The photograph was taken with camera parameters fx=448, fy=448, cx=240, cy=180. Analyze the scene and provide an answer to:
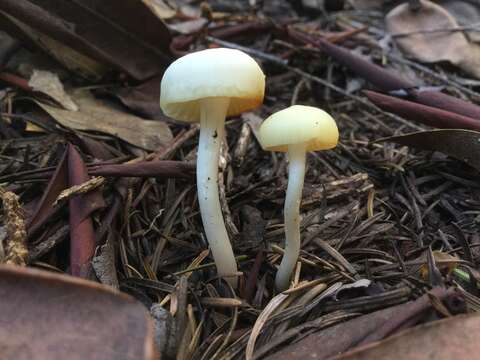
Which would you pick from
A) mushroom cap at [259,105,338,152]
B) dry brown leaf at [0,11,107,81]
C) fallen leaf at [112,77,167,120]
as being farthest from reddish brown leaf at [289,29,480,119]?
dry brown leaf at [0,11,107,81]

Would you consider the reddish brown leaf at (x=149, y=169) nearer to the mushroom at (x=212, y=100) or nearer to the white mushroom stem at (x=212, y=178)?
the mushroom at (x=212, y=100)

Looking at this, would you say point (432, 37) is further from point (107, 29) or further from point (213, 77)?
point (213, 77)

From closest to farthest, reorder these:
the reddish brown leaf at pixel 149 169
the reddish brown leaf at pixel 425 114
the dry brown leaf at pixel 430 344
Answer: the dry brown leaf at pixel 430 344 → the reddish brown leaf at pixel 149 169 → the reddish brown leaf at pixel 425 114

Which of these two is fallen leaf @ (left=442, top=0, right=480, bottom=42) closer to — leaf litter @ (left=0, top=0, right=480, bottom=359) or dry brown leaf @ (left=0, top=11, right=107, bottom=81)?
leaf litter @ (left=0, top=0, right=480, bottom=359)

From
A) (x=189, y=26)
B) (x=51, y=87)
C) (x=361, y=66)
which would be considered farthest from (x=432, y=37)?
(x=51, y=87)

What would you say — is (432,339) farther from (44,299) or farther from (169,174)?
(169,174)

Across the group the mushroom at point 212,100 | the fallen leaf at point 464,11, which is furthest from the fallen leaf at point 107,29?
the fallen leaf at point 464,11

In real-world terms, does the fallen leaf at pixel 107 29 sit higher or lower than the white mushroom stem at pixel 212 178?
higher

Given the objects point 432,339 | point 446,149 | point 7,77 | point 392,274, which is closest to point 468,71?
point 446,149
